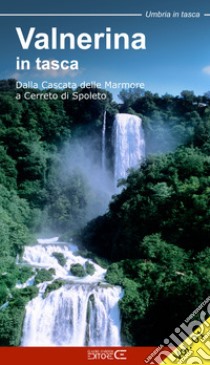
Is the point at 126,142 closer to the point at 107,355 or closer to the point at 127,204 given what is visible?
the point at 127,204

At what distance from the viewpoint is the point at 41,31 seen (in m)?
7.86

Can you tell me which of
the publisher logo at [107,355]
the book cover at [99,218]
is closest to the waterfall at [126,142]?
the book cover at [99,218]

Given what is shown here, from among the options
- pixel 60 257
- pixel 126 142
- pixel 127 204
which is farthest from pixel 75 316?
pixel 126 142

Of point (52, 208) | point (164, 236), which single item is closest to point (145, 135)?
point (52, 208)

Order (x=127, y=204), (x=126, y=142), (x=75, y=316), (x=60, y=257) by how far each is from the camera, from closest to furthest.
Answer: (x=75, y=316), (x=60, y=257), (x=127, y=204), (x=126, y=142)

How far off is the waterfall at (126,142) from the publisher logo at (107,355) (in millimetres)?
7502

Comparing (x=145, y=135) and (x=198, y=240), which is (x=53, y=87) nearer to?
(x=198, y=240)

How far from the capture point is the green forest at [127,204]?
27.7 ft

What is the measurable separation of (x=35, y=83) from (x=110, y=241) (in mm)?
4863

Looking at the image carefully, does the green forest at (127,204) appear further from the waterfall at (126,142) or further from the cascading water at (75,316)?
the waterfall at (126,142)

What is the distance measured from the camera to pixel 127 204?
10.7 meters

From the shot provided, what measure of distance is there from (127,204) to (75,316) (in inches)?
126

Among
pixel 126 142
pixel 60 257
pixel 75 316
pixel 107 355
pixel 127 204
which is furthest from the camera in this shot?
pixel 126 142

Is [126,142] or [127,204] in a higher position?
[126,142]
